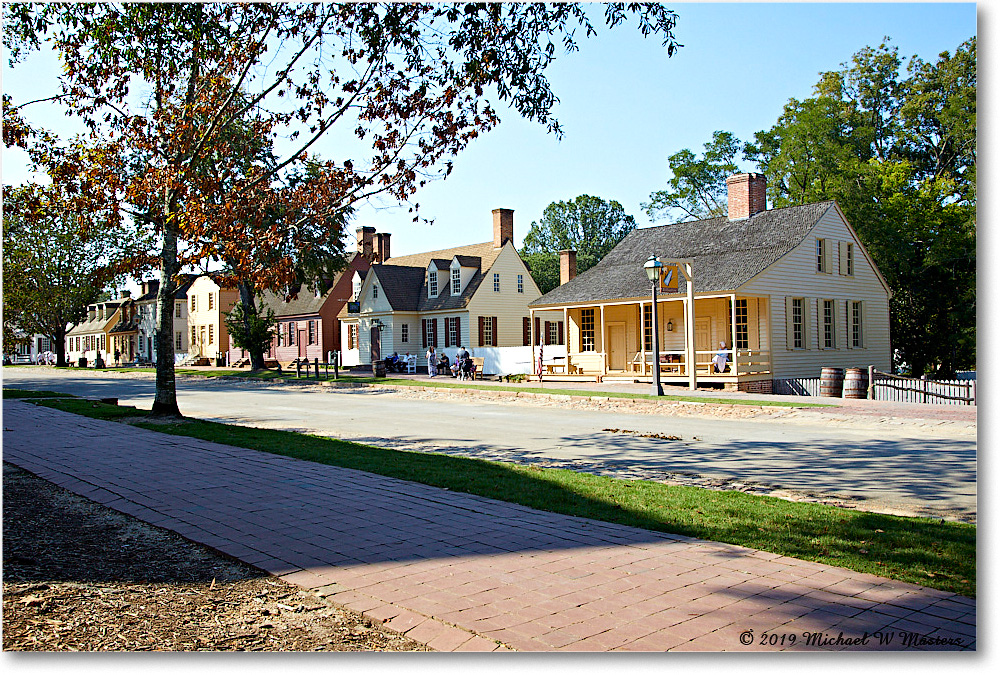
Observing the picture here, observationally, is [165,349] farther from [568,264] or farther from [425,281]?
[425,281]

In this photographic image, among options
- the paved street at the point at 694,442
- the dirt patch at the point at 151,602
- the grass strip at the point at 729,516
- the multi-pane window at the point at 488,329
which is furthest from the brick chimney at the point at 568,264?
the dirt patch at the point at 151,602

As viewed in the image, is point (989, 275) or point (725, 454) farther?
point (725, 454)

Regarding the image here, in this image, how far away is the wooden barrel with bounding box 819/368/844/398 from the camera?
76.4 ft

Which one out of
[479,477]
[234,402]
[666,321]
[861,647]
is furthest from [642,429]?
[666,321]

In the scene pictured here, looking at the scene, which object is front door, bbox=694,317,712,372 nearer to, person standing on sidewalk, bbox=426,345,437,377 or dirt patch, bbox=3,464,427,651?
person standing on sidewalk, bbox=426,345,437,377

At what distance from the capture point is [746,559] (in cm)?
539

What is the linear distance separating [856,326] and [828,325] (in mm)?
2282

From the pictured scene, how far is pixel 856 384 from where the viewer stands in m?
21.8

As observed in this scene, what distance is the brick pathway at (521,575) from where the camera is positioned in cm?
405

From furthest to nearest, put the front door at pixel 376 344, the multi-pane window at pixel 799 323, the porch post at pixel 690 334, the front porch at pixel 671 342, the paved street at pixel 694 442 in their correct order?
the front door at pixel 376 344
the multi-pane window at pixel 799 323
the front porch at pixel 671 342
the porch post at pixel 690 334
the paved street at pixel 694 442

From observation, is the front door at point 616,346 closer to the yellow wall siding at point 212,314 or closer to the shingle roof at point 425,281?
the shingle roof at point 425,281

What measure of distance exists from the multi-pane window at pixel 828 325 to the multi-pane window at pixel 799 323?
5.34 ft

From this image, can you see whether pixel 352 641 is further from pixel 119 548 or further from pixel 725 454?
pixel 725 454

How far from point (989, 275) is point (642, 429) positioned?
1083cm
